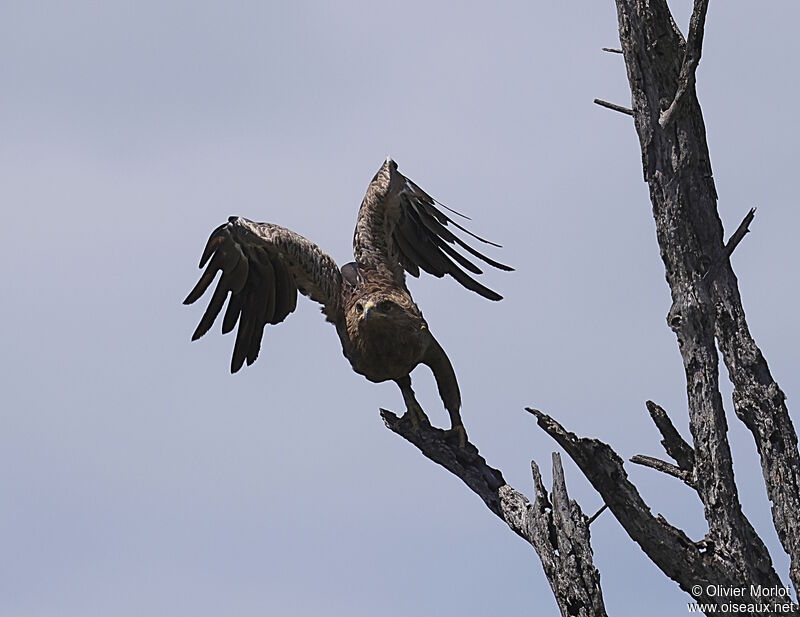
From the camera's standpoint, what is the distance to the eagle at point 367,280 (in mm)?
7738

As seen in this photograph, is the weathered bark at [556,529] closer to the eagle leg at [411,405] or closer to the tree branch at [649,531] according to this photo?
the tree branch at [649,531]

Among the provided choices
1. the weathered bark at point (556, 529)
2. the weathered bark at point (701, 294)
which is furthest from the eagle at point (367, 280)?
the weathered bark at point (701, 294)

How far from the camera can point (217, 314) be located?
8633 millimetres

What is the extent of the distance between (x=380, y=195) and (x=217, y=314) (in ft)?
4.37

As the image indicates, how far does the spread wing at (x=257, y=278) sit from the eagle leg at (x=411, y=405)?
0.58m

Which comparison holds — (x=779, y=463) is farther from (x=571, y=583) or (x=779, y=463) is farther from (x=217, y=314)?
(x=217, y=314)

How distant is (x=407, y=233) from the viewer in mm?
8867

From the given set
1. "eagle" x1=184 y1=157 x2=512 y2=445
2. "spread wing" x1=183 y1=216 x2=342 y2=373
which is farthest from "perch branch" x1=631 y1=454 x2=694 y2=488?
"spread wing" x1=183 y1=216 x2=342 y2=373

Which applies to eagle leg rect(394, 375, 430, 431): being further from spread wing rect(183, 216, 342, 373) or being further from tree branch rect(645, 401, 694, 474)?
tree branch rect(645, 401, 694, 474)

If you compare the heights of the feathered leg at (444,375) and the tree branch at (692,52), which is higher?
the tree branch at (692,52)

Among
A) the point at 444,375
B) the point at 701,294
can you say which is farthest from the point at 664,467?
the point at 444,375

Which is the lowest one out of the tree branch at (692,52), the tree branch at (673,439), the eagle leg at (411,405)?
the tree branch at (673,439)

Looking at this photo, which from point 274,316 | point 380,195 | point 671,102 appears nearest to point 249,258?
point 274,316

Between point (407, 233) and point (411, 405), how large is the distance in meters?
1.44
